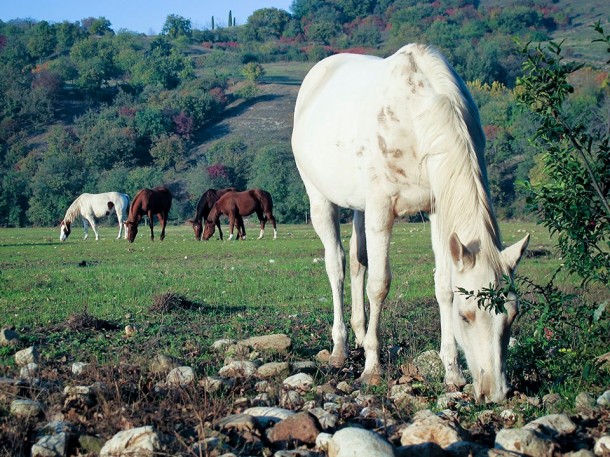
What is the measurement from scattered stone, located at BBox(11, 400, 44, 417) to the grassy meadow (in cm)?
146

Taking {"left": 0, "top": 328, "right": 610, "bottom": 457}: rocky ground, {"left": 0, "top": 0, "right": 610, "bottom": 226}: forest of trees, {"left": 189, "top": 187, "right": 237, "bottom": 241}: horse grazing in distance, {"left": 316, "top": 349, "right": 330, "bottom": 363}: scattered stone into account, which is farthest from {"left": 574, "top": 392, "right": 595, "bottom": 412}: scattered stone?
{"left": 189, "top": 187, "right": 237, "bottom": 241}: horse grazing in distance

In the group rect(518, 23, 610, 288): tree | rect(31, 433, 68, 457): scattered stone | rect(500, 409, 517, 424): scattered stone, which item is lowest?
rect(500, 409, 517, 424): scattered stone

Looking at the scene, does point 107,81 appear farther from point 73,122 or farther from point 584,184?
point 584,184

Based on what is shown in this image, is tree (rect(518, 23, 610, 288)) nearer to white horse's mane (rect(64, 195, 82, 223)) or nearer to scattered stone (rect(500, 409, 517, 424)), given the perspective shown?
scattered stone (rect(500, 409, 517, 424))

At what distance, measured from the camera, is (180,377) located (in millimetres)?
5016

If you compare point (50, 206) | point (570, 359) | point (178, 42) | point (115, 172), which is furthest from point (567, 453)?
point (178, 42)

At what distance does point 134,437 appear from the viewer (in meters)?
3.57

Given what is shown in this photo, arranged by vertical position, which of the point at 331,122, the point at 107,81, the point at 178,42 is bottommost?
the point at 331,122

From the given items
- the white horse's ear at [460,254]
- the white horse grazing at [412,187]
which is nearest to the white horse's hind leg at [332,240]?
the white horse grazing at [412,187]

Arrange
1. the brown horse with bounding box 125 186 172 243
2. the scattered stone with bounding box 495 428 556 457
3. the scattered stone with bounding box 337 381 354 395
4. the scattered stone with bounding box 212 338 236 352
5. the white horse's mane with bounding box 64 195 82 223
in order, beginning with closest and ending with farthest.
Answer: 1. the scattered stone with bounding box 495 428 556 457
2. the scattered stone with bounding box 337 381 354 395
3. the scattered stone with bounding box 212 338 236 352
4. the brown horse with bounding box 125 186 172 243
5. the white horse's mane with bounding box 64 195 82 223

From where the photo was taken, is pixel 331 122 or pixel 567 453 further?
pixel 331 122

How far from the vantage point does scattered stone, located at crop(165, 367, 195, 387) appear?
483 centimetres

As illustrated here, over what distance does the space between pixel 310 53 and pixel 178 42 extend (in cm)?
3059

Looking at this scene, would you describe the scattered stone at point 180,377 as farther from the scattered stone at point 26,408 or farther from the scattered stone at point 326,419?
the scattered stone at point 326,419
